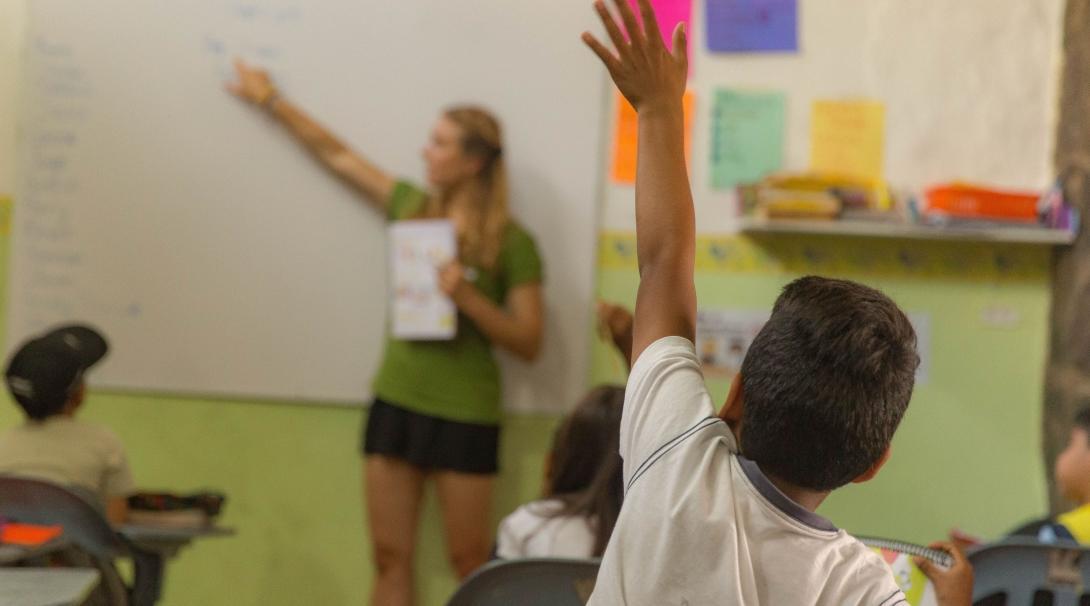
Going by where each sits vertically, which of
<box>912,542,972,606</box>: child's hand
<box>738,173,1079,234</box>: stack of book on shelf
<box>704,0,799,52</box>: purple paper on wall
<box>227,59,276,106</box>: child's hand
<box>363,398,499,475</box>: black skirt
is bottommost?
<box>363,398,499,475</box>: black skirt

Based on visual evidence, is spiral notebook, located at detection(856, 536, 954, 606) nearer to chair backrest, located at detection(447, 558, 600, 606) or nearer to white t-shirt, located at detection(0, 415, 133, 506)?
chair backrest, located at detection(447, 558, 600, 606)

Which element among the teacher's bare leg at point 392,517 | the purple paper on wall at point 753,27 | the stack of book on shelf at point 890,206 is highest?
the purple paper on wall at point 753,27

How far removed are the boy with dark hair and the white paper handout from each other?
2.25 m

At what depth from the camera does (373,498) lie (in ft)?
11.5

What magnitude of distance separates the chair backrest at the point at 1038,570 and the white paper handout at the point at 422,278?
5.96ft

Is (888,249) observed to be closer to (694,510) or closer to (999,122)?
(999,122)

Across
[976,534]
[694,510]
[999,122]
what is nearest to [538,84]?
[999,122]

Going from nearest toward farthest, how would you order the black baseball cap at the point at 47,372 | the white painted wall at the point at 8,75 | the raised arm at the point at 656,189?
the raised arm at the point at 656,189, the black baseball cap at the point at 47,372, the white painted wall at the point at 8,75

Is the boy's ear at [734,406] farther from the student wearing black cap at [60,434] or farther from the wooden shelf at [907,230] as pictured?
the wooden shelf at [907,230]

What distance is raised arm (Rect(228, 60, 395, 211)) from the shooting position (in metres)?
3.56

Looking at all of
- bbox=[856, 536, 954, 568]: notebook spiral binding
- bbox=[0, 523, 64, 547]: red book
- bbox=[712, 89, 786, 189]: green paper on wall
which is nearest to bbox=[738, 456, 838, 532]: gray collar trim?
bbox=[856, 536, 954, 568]: notebook spiral binding

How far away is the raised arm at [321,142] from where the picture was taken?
3557 millimetres

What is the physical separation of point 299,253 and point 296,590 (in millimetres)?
1044

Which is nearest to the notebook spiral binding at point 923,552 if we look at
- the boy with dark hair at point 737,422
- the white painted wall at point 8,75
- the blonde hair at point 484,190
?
the boy with dark hair at point 737,422
